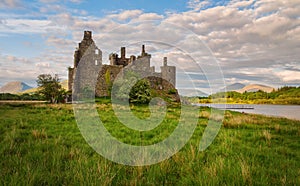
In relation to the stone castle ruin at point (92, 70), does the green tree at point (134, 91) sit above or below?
below

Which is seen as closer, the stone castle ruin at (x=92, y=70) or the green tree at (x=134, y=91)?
the green tree at (x=134, y=91)

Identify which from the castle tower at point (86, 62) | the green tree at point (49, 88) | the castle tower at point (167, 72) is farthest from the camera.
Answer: the castle tower at point (167, 72)

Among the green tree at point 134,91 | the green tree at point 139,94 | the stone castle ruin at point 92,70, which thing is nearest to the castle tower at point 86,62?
the stone castle ruin at point 92,70

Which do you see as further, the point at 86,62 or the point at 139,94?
the point at 86,62

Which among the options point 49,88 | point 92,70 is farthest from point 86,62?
point 49,88

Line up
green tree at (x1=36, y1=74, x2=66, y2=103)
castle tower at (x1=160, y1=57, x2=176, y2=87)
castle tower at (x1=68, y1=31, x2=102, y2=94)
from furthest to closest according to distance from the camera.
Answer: castle tower at (x1=160, y1=57, x2=176, y2=87), castle tower at (x1=68, y1=31, x2=102, y2=94), green tree at (x1=36, y1=74, x2=66, y2=103)

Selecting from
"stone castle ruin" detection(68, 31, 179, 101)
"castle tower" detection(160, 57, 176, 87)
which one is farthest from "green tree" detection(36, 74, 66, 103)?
"castle tower" detection(160, 57, 176, 87)

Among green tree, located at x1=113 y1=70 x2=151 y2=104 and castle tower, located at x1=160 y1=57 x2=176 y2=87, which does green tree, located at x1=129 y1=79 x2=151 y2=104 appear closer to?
green tree, located at x1=113 y1=70 x2=151 y2=104

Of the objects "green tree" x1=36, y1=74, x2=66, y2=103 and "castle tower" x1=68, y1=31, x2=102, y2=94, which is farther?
"castle tower" x1=68, y1=31, x2=102, y2=94

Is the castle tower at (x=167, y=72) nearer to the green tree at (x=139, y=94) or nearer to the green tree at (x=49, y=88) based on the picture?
the green tree at (x=139, y=94)

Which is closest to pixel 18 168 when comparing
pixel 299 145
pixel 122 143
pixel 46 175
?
pixel 46 175

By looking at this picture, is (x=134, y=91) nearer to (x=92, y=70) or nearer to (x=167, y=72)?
(x=92, y=70)

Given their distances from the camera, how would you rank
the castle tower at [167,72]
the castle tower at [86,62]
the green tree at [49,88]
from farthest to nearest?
the castle tower at [167,72], the castle tower at [86,62], the green tree at [49,88]

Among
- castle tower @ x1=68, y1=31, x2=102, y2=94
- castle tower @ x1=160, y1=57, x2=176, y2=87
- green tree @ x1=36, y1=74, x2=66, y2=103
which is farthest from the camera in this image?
castle tower @ x1=160, y1=57, x2=176, y2=87
